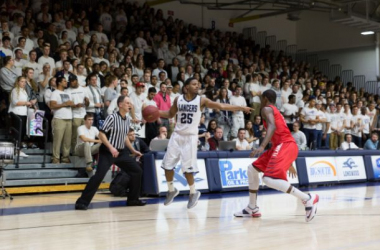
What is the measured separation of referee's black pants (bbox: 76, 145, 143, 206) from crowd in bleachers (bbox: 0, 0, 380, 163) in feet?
6.59

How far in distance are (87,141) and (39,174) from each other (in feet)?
4.53

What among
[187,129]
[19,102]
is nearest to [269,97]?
[187,129]

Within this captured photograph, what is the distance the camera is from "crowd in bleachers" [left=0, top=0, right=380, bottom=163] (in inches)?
599

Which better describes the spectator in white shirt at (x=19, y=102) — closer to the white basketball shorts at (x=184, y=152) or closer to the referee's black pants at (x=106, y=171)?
the referee's black pants at (x=106, y=171)

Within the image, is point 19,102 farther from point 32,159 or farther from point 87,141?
point 87,141

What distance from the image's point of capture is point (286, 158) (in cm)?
887

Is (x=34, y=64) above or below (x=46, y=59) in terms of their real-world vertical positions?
below

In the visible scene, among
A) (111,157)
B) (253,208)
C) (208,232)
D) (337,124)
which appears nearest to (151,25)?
(337,124)

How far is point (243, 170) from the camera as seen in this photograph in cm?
1523

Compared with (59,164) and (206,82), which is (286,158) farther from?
(206,82)

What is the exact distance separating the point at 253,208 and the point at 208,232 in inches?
74.4

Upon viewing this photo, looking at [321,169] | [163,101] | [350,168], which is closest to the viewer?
[321,169]

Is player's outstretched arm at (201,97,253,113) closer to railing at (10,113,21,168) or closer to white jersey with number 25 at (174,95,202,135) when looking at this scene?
white jersey with number 25 at (174,95,202,135)

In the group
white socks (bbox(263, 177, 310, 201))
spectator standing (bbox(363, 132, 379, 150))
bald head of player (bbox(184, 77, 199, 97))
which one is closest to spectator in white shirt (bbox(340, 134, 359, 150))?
spectator standing (bbox(363, 132, 379, 150))
